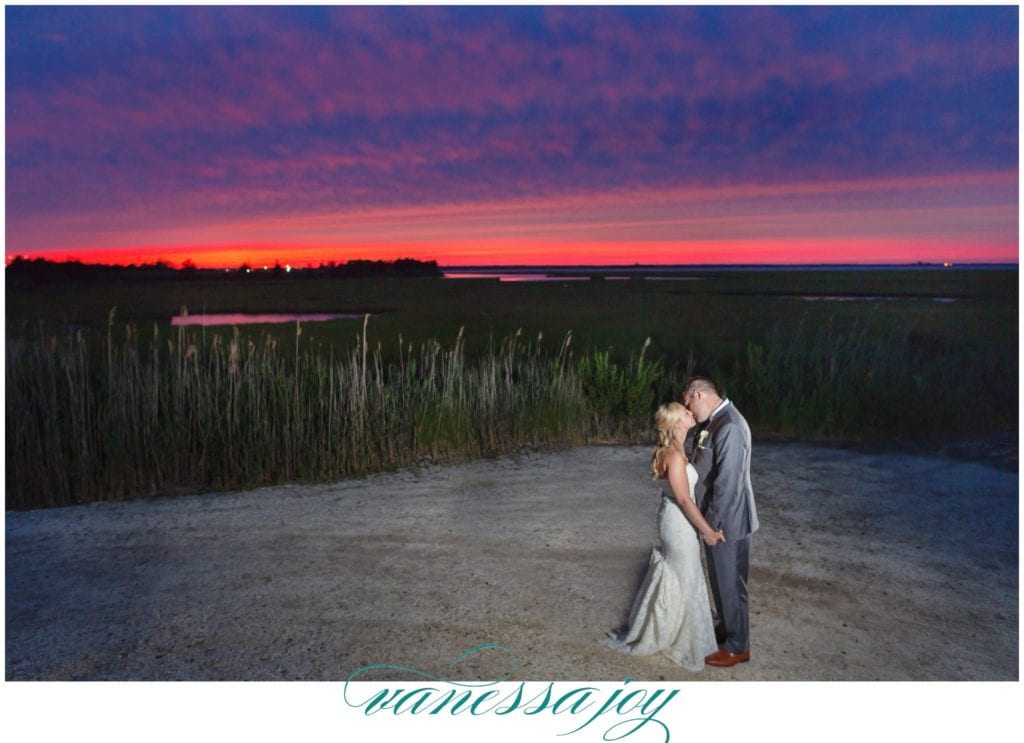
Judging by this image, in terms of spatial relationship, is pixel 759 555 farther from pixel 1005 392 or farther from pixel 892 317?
pixel 892 317

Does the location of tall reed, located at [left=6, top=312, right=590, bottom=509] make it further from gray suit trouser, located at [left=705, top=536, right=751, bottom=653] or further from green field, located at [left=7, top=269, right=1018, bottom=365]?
green field, located at [left=7, top=269, right=1018, bottom=365]

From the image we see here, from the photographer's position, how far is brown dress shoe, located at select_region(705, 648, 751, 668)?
158 inches

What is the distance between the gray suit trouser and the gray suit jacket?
0.08 m

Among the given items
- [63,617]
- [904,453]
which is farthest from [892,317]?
[63,617]

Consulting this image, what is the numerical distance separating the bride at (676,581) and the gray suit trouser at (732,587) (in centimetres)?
7

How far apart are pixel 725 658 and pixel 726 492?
876mm

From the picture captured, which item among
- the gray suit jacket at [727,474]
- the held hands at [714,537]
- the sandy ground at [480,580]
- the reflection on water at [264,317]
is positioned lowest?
the sandy ground at [480,580]

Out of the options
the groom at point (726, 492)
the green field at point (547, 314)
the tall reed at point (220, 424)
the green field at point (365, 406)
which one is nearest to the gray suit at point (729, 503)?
the groom at point (726, 492)

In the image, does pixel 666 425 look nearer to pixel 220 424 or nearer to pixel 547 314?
pixel 220 424

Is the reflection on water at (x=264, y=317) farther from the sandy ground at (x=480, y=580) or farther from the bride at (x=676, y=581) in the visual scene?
the bride at (x=676, y=581)

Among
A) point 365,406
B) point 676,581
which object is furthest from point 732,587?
point 365,406

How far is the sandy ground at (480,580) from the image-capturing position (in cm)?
418

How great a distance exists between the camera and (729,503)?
3771 millimetres

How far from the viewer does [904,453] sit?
8461 millimetres
